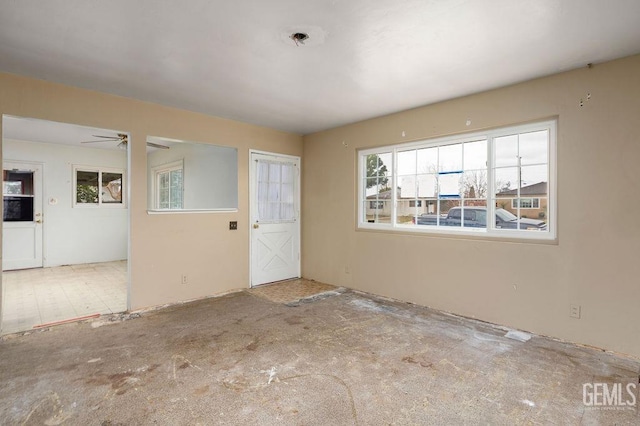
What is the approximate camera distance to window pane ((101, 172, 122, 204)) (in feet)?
23.7

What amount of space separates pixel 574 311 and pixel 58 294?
6.32m

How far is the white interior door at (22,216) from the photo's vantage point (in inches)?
239

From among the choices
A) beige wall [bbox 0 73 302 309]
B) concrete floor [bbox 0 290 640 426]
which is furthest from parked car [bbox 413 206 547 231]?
beige wall [bbox 0 73 302 309]

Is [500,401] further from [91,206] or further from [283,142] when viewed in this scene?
[91,206]

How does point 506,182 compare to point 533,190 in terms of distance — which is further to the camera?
point 506,182

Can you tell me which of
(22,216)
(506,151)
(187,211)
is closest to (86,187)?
(22,216)

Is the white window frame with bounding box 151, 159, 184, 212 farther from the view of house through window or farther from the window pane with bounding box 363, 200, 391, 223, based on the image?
the window pane with bounding box 363, 200, 391, 223

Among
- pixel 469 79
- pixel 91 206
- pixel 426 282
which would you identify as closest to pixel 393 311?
pixel 426 282

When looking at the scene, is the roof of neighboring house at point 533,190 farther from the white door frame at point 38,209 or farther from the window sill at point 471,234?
the white door frame at point 38,209

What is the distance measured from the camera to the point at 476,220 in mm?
3691

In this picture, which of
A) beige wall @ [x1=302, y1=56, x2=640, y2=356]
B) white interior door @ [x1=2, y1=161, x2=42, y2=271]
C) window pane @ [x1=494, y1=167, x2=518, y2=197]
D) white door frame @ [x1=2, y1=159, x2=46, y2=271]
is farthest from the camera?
white door frame @ [x1=2, y1=159, x2=46, y2=271]

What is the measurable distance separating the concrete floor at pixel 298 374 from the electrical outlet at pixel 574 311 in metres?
0.28

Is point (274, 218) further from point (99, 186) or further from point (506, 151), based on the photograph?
point (99, 186)

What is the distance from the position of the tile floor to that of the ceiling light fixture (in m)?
3.66
